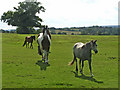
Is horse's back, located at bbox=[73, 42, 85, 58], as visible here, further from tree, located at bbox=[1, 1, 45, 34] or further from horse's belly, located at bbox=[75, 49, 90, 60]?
tree, located at bbox=[1, 1, 45, 34]

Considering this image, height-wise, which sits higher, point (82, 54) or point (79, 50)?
point (79, 50)

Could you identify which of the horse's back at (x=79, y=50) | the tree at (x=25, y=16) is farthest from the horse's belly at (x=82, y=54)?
the tree at (x=25, y=16)

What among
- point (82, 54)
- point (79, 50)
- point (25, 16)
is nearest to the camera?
point (82, 54)

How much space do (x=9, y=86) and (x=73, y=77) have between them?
4278 millimetres

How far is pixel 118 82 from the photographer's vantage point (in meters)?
12.4

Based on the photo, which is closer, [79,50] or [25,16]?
[79,50]

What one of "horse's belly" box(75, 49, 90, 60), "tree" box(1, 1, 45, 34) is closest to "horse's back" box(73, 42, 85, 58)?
"horse's belly" box(75, 49, 90, 60)

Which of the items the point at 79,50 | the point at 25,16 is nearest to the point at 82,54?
the point at 79,50

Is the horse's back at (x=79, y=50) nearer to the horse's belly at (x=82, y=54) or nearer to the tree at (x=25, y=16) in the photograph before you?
the horse's belly at (x=82, y=54)

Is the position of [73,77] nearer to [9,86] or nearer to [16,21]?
[9,86]

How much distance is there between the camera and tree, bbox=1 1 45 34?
92.9m

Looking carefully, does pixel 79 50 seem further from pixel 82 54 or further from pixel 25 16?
pixel 25 16

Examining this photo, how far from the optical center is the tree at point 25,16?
9288cm

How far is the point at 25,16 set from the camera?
92.9m
